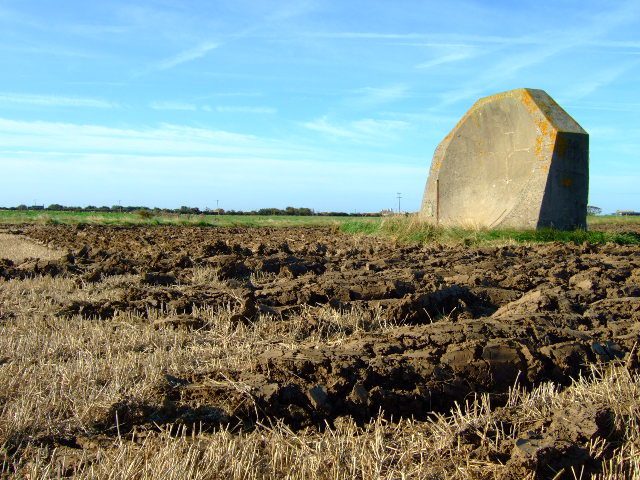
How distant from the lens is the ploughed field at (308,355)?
3.51 meters

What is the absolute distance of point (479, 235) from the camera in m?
14.4

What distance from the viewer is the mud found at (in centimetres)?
398

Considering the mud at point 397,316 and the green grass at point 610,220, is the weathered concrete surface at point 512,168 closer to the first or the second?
the mud at point 397,316

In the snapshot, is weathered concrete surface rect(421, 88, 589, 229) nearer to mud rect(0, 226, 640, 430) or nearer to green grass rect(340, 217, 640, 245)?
green grass rect(340, 217, 640, 245)

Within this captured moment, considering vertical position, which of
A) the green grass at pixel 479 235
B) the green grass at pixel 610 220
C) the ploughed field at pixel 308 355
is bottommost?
the ploughed field at pixel 308 355

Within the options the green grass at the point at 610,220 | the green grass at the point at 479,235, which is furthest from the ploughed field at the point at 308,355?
the green grass at the point at 610,220

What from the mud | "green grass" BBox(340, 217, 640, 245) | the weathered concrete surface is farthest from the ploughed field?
the weathered concrete surface

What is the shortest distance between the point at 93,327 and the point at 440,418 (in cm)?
367

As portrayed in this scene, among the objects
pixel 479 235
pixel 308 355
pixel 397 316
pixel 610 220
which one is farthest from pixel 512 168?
pixel 610 220

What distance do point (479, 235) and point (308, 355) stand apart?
10.5 m

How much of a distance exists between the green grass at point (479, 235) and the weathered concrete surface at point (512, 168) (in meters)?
0.41

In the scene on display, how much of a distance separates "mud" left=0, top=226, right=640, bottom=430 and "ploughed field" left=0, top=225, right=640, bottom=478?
0.02 m

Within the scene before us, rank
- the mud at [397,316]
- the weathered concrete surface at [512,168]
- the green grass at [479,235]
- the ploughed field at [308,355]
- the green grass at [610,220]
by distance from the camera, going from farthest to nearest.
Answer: the green grass at [610,220] → the weathered concrete surface at [512,168] → the green grass at [479,235] → the mud at [397,316] → the ploughed field at [308,355]

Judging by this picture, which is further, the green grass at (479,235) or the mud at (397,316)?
the green grass at (479,235)
